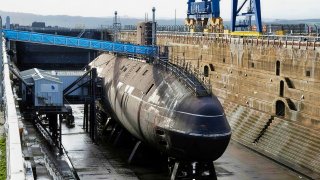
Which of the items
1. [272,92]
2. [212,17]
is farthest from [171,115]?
[212,17]

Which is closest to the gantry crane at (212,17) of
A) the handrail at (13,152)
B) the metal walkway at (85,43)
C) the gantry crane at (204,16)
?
the gantry crane at (204,16)

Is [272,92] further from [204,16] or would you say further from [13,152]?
[204,16]

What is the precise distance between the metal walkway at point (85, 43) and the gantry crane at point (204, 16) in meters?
24.8

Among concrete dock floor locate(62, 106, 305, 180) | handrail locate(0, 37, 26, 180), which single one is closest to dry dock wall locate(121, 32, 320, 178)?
concrete dock floor locate(62, 106, 305, 180)

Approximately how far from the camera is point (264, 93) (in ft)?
138

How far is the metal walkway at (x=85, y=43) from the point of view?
3816 cm

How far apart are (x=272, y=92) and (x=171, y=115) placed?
1606 centimetres

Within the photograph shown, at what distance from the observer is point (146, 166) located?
33.0 metres

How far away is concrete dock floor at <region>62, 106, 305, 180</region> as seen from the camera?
31312 mm

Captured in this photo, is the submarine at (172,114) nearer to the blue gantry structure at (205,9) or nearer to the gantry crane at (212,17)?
the gantry crane at (212,17)

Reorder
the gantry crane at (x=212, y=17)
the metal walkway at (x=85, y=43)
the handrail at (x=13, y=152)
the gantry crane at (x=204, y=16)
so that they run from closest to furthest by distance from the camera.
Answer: the handrail at (x=13, y=152), the metal walkway at (x=85, y=43), the gantry crane at (x=212, y=17), the gantry crane at (x=204, y=16)

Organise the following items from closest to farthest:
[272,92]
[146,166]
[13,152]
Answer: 1. [13,152]
2. [146,166]
3. [272,92]

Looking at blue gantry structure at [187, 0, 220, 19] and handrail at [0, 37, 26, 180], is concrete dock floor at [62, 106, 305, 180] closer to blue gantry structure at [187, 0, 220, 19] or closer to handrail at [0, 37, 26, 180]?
handrail at [0, 37, 26, 180]

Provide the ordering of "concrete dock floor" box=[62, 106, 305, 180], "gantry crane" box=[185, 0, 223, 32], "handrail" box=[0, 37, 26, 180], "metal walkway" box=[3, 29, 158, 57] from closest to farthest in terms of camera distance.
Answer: "handrail" box=[0, 37, 26, 180], "concrete dock floor" box=[62, 106, 305, 180], "metal walkway" box=[3, 29, 158, 57], "gantry crane" box=[185, 0, 223, 32]
